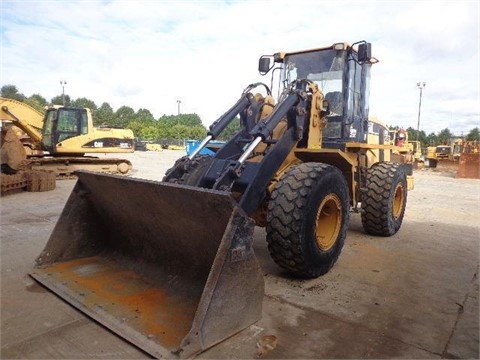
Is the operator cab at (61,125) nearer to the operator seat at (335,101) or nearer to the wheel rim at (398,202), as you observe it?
the operator seat at (335,101)

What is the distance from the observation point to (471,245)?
595 centimetres

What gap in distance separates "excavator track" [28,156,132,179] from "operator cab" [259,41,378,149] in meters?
9.22

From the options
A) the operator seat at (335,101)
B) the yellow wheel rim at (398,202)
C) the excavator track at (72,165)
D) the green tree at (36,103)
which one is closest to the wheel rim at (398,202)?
the yellow wheel rim at (398,202)

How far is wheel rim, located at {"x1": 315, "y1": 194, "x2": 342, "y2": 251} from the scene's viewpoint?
4387 millimetres

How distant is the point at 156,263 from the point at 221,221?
3.77 ft

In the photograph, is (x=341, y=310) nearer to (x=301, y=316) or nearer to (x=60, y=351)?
(x=301, y=316)

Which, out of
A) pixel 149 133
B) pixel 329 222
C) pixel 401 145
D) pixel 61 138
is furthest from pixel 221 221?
pixel 149 133

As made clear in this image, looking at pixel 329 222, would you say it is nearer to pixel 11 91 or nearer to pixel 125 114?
pixel 11 91

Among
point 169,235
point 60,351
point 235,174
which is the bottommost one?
point 60,351

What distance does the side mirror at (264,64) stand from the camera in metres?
6.03

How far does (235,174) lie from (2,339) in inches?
96.4

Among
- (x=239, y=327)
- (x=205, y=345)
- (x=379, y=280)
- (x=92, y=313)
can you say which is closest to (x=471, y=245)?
(x=379, y=280)

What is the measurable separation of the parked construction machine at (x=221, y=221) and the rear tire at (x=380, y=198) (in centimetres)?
2

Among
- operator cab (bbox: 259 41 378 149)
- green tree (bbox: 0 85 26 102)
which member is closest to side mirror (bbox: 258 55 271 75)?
operator cab (bbox: 259 41 378 149)
